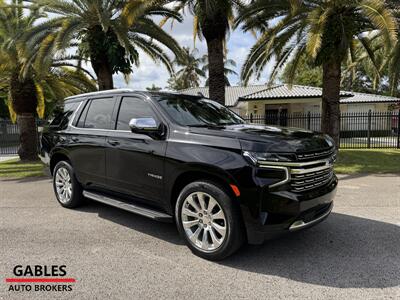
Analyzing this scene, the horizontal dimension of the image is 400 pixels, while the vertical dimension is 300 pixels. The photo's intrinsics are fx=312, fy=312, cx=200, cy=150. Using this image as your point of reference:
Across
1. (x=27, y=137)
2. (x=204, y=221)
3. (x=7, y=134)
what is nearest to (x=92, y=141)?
(x=204, y=221)

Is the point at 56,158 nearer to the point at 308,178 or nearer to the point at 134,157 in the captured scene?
the point at 134,157

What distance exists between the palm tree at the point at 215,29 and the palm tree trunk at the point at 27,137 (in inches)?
326

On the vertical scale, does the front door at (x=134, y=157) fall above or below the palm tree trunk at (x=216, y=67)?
below

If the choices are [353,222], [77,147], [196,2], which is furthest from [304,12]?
[77,147]

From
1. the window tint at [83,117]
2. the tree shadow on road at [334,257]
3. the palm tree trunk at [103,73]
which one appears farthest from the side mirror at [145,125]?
the palm tree trunk at [103,73]

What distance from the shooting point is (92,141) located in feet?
Result: 16.3

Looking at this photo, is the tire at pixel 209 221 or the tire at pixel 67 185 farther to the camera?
the tire at pixel 67 185

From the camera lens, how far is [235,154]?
11.2ft

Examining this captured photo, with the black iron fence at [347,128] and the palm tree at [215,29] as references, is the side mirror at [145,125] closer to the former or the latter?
the palm tree at [215,29]

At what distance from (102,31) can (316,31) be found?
7512 millimetres

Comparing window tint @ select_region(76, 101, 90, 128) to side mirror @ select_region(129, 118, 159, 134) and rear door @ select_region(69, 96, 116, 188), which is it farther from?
side mirror @ select_region(129, 118, 159, 134)

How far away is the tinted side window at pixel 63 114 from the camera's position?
18.6ft

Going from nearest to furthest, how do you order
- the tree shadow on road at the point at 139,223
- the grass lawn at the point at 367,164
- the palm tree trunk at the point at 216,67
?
the tree shadow on road at the point at 139,223 → the grass lawn at the point at 367,164 → the palm tree trunk at the point at 216,67

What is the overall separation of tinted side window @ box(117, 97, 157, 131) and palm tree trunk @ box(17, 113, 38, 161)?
434 inches
